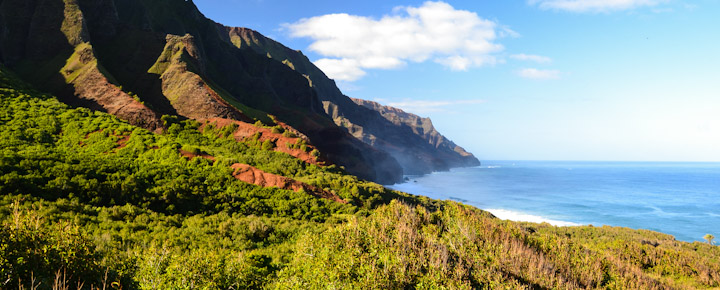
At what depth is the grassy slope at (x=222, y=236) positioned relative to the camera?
8.16 meters

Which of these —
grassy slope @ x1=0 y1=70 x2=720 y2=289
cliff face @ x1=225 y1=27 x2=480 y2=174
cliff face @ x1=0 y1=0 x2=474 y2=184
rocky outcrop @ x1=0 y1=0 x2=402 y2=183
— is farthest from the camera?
cliff face @ x1=225 y1=27 x2=480 y2=174

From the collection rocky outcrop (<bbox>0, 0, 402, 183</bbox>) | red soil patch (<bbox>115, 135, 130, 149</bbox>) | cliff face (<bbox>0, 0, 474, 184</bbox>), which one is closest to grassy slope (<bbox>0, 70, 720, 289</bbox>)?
red soil patch (<bbox>115, 135, 130, 149</bbox>)

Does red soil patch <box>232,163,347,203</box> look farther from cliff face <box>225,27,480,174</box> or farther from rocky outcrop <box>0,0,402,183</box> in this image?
cliff face <box>225,27,480,174</box>

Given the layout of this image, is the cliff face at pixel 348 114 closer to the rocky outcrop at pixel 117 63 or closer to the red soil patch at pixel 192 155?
the rocky outcrop at pixel 117 63

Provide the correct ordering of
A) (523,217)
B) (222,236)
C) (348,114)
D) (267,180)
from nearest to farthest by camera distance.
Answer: (222,236), (267,180), (523,217), (348,114)

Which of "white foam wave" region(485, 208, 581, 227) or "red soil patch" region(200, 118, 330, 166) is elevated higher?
"red soil patch" region(200, 118, 330, 166)

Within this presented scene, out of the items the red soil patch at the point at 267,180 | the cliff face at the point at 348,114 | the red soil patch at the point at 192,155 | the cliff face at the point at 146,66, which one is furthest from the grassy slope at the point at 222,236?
the cliff face at the point at 348,114

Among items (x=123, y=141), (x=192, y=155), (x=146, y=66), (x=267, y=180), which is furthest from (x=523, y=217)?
(x=146, y=66)

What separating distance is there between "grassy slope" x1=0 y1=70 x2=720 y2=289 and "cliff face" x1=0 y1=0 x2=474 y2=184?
1152 cm

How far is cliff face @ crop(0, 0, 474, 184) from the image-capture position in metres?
38.3

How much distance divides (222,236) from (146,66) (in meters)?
46.1

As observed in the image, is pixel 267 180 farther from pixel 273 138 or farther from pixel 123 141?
pixel 273 138

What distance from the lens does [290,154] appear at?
36.7 meters

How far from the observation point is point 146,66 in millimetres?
48781
